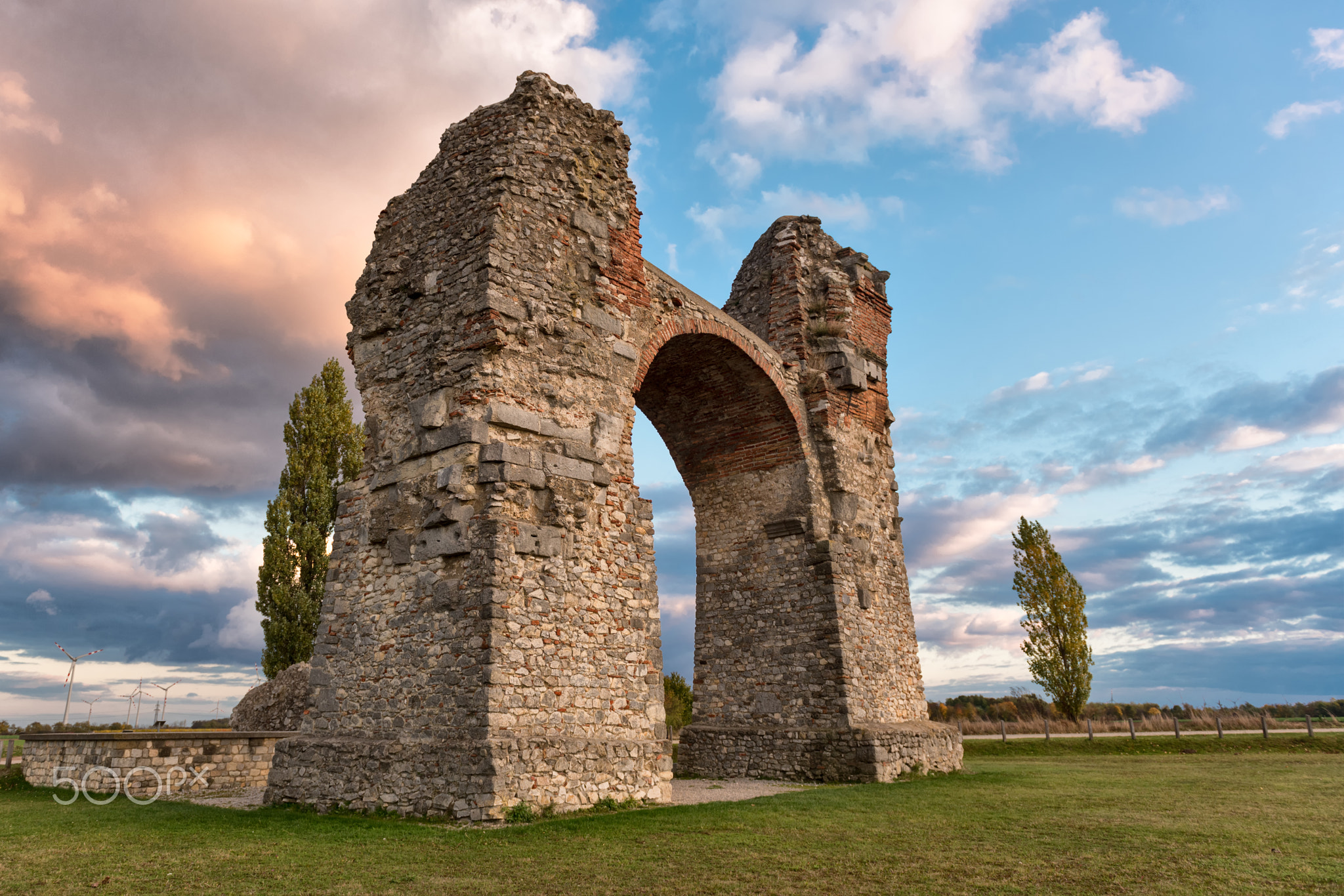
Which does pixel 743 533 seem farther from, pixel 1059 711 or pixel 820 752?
pixel 1059 711

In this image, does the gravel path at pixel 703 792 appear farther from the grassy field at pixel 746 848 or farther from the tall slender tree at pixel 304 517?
the tall slender tree at pixel 304 517

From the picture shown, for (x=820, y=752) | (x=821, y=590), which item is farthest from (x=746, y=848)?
(x=821, y=590)

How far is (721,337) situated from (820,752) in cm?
653

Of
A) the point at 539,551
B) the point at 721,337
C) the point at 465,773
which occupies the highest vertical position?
the point at 721,337

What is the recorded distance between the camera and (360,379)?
10094mm

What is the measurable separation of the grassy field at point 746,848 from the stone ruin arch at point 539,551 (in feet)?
2.67

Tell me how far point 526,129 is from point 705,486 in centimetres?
712

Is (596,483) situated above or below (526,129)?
below

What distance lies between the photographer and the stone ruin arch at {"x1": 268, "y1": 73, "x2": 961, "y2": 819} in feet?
26.5

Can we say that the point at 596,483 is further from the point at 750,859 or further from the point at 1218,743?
the point at 1218,743

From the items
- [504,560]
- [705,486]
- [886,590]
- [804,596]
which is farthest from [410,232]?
[886,590]

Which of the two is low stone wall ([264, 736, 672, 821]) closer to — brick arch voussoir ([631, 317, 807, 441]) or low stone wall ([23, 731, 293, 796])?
low stone wall ([23, 731, 293, 796])

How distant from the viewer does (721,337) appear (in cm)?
1270

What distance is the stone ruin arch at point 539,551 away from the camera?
8.08 metres
